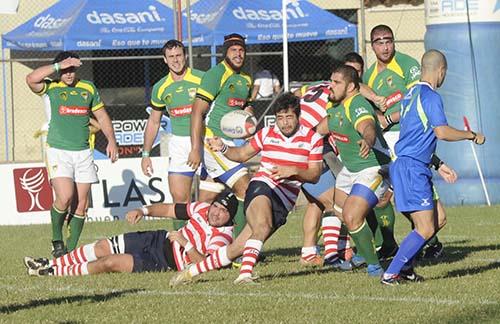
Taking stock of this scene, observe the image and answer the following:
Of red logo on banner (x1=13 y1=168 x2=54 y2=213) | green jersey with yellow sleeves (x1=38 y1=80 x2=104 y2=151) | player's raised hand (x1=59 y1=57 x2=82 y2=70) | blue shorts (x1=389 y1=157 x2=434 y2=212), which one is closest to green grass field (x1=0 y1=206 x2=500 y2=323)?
blue shorts (x1=389 y1=157 x2=434 y2=212)

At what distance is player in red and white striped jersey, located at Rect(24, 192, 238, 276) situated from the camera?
438 inches

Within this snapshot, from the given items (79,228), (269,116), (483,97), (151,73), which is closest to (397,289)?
(79,228)

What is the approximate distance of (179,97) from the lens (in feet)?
43.8

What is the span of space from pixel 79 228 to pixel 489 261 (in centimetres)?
447

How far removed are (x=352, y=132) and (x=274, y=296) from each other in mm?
1983

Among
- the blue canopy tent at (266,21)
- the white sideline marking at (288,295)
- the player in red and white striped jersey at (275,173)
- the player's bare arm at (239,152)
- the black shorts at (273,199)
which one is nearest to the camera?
the white sideline marking at (288,295)

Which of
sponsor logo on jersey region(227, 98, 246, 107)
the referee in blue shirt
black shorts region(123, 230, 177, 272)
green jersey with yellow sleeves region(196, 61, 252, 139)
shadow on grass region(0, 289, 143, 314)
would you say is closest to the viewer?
shadow on grass region(0, 289, 143, 314)

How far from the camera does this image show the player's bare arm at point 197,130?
39.0 ft

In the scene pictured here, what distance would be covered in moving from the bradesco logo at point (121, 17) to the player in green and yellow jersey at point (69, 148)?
992cm

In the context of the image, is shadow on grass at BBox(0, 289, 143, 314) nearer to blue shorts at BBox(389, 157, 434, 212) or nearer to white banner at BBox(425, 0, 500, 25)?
blue shorts at BBox(389, 157, 434, 212)

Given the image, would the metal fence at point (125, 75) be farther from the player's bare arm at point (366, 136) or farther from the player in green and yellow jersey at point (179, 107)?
the player's bare arm at point (366, 136)

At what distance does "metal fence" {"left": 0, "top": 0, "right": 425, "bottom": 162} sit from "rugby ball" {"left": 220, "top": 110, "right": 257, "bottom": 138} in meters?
13.0

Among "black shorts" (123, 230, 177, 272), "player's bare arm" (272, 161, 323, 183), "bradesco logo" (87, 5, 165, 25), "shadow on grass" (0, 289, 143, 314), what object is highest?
"bradesco logo" (87, 5, 165, 25)

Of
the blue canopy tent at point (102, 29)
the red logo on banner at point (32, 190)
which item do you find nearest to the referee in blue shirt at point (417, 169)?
the red logo on banner at point (32, 190)
